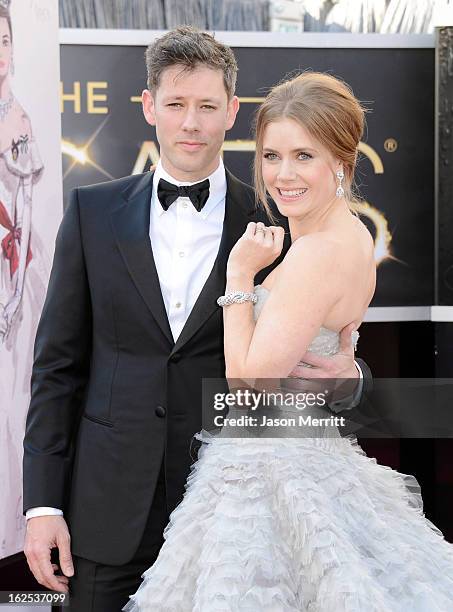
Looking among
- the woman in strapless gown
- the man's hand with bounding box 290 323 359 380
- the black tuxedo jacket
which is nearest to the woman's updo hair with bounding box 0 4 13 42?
the black tuxedo jacket

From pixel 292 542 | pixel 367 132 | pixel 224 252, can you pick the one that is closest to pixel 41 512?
pixel 292 542

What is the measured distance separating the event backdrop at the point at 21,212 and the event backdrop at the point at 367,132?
1.37 m

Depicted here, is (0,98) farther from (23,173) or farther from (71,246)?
(71,246)

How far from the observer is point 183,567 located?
6.89 feet

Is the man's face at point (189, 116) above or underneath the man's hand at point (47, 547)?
above

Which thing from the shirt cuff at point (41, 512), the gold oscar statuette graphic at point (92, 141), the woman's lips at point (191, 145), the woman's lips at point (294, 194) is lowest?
the shirt cuff at point (41, 512)

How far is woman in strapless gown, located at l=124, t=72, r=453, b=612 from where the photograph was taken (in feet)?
6.56

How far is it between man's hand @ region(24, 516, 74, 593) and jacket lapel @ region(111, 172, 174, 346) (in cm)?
59

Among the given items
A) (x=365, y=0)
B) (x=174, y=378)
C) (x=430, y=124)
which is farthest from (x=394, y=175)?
(x=174, y=378)

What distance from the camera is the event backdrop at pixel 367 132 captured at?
4.31 meters

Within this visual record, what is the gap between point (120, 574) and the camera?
243cm

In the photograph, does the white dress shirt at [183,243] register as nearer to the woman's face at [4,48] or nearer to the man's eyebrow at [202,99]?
the man's eyebrow at [202,99]

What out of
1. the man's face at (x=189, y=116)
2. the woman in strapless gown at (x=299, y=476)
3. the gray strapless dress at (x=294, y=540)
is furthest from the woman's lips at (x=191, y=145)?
the gray strapless dress at (x=294, y=540)

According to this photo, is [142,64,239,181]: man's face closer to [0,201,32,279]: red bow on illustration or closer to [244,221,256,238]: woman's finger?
[244,221,256,238]: woman's finger
